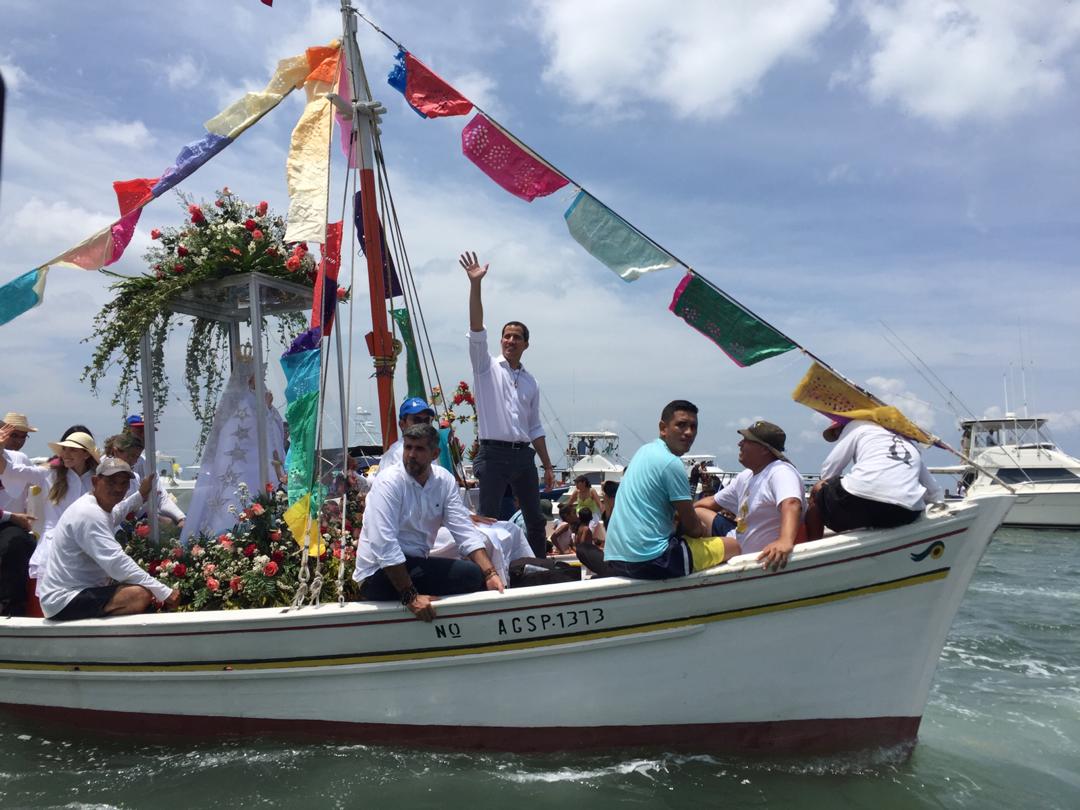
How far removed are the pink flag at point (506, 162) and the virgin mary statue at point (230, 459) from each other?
265 cm

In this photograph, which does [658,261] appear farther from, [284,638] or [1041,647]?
[1041,647]

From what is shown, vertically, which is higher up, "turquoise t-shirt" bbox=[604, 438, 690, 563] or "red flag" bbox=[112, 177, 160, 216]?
"red flag" bbox=[112, 177, 160, 216]

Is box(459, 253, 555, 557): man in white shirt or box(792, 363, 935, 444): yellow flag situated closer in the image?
box(792, 363, 935, 444): yellow flag

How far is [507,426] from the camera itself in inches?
236

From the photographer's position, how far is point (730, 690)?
446 cm

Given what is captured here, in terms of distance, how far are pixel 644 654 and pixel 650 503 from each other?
0.87 meters

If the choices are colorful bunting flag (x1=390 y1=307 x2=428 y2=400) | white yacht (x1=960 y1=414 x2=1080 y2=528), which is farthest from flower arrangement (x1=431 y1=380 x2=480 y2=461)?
white yacht (x1=960 y1=414 x2=1080 y2=528)

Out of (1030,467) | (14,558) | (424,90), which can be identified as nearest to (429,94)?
(424,90)

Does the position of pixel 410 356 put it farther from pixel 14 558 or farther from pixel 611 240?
pixel 14 558

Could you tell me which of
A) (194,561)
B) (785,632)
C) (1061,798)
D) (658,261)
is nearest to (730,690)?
(785,632)

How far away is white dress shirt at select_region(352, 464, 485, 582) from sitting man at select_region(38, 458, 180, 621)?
1578 mm

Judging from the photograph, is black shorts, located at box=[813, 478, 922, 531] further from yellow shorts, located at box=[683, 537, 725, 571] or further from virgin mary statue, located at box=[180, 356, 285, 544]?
virgin mary statue, located at box=[180, 356, 285, 544]

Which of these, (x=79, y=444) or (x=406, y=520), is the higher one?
(x=79, y=444)

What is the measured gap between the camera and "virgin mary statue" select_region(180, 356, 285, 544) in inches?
252
